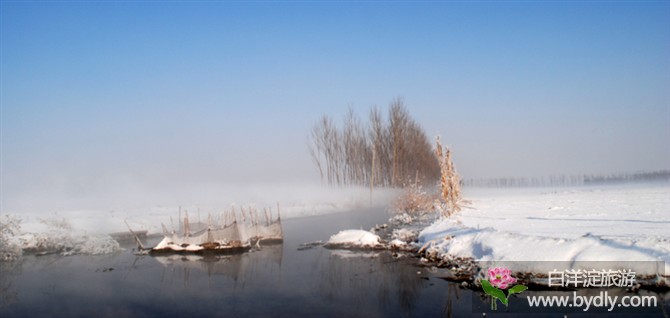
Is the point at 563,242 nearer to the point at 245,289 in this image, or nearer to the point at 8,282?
the point at 245,289

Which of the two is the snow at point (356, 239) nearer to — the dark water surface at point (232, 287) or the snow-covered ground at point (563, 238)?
the dark water surface at point (232, 287)

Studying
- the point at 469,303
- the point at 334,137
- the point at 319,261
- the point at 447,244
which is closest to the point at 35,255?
the point at 319,261

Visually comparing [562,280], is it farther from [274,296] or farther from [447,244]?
[274,296]

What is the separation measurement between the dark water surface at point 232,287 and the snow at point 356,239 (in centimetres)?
107

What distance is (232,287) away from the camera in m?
10.5

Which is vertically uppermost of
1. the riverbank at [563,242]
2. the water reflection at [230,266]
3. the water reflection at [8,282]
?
the riverbank at [563,242]

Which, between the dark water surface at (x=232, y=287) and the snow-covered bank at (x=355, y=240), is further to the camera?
the snow-covered bank at (x=355, y=240)

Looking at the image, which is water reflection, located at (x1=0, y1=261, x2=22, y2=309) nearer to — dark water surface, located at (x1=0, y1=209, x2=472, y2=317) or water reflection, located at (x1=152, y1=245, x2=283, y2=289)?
dark water surface, located at (x1=0, y1=209, x2=472, y2=317)

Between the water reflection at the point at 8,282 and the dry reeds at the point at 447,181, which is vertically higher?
the dry reeds at the point at 447,181

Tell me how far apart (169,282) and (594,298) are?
361 inches

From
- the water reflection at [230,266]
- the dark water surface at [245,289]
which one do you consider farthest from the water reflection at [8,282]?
the water reflection at [230,266]

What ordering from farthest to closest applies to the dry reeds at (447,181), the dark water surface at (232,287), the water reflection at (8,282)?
the dry reeds at (447,181), the water reflection at (8,282), the dark water surface at (232,287)

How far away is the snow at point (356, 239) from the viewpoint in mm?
15980

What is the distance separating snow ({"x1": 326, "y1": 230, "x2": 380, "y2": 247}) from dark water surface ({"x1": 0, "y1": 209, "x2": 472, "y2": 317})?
1.07 meters
